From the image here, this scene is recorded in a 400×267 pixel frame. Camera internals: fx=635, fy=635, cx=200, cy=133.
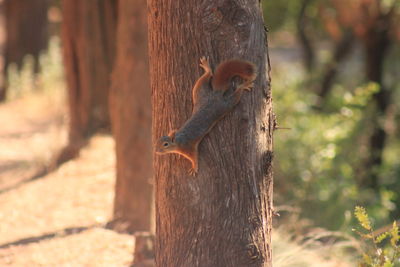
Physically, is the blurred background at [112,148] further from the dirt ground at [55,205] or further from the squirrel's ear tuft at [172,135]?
the squirrel's ear tuft at [172,135]

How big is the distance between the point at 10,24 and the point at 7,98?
1.90 metres

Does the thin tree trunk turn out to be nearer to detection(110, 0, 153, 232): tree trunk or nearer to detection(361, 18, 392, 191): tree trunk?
detection(361, 18, 392, 191): tree trunk

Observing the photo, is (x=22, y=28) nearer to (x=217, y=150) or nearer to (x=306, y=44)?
(x=306, y=44)

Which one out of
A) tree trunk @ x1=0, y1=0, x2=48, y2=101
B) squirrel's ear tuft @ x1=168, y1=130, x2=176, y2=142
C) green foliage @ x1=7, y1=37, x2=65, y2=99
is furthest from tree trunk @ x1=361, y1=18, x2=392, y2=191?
squirrel's ear tuft @ x1=168, y1=130, x2=176, y2=142

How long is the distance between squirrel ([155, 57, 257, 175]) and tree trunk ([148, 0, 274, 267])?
0.16 ft

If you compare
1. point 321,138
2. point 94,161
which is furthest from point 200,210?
point 321,138

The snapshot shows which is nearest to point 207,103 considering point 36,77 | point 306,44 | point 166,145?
point 166,145

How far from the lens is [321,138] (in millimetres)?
9133

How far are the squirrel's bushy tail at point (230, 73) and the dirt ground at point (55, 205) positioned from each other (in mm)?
2173

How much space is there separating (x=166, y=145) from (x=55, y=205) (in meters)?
4.02

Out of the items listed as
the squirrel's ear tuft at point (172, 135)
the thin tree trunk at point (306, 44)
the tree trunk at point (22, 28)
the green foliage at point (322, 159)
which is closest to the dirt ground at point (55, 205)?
the squirrel's ear tuft at point (172, 135)

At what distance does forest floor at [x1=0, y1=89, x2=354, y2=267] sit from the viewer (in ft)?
16.6

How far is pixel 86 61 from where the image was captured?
27.5 ft

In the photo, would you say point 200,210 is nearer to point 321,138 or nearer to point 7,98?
point 321,138
